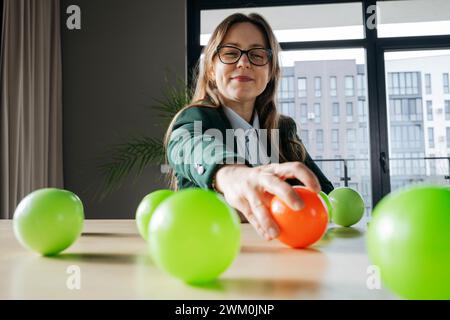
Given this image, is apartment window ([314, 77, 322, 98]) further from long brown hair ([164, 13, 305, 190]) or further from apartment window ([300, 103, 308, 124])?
long brown hair ([164, 13, 305, 190])

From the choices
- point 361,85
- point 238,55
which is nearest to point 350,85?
point 361,85

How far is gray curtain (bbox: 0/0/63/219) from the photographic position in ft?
8.92

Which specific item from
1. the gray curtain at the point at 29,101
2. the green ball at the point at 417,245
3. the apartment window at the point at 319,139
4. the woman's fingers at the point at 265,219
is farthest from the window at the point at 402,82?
the green ball at the point at 417,245

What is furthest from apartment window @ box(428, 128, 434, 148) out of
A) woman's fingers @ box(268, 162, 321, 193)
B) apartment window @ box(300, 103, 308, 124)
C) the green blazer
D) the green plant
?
woman's fingers @ box(268, 162, 321, 193)

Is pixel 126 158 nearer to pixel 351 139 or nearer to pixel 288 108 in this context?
pixel 288 108

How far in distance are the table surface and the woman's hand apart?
0.05 metres

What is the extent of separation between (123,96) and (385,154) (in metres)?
2.17

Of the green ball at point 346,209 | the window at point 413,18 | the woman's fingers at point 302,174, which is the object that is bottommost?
the green ball at point 346,209

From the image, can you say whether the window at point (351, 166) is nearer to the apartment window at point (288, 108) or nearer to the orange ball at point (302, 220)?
the apartment window at point (288, 108)

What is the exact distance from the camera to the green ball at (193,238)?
37cm

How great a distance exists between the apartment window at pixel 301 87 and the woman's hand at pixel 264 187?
119 inches

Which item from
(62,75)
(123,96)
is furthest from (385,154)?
(62,75)

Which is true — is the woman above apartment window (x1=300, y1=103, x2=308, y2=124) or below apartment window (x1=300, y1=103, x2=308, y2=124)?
below
